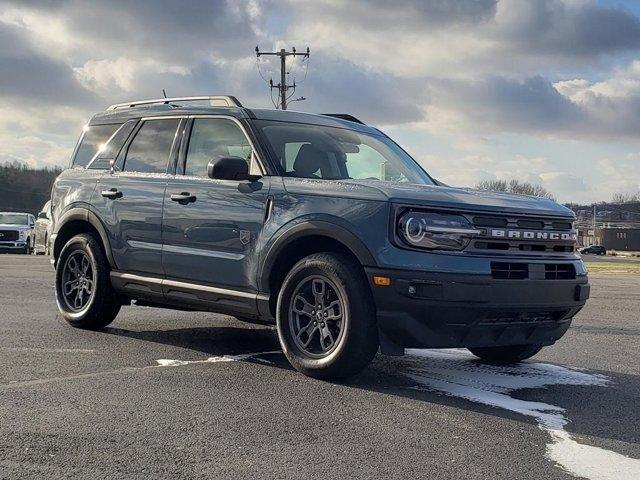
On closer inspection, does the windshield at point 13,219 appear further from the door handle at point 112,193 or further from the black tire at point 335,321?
the black tire at point 335,321

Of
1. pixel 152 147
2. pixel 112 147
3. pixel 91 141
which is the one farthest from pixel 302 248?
pixel 91 141

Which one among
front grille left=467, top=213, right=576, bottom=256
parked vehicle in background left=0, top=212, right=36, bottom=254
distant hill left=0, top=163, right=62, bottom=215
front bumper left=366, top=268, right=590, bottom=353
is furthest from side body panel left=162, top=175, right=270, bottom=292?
distant hill left=0, top=163, right=62, bottom=215

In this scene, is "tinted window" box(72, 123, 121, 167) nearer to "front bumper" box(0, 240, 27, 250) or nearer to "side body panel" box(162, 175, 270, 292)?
"side body panel" box(162, 175, 270, 292)

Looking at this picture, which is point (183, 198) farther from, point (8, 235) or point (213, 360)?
point (8, 235)

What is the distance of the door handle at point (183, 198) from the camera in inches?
234

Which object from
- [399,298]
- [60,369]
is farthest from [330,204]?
[60,369]

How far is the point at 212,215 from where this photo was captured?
18.9 feet

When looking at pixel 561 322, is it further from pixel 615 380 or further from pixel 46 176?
pixel 46 176

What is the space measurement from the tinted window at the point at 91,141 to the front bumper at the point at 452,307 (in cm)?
367

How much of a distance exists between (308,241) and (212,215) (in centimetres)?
88

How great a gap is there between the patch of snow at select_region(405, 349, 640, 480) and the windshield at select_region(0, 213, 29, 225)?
26846mm

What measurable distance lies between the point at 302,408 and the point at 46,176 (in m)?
118

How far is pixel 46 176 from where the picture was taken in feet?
374

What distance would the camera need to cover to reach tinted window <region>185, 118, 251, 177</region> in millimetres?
6059
